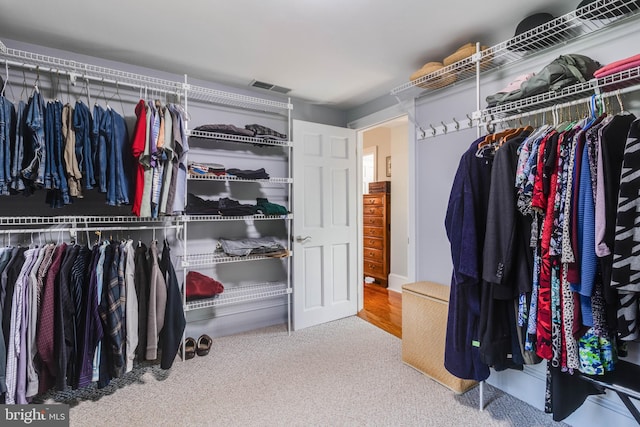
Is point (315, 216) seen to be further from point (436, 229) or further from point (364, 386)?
point (364, 386)

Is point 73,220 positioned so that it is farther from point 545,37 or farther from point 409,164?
point 545,37

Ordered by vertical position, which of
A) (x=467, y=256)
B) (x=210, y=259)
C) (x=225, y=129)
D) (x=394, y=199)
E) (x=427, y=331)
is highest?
(x=225, y=129)

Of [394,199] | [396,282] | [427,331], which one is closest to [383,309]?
[396,282]

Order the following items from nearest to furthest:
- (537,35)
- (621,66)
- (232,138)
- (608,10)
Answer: (621,66) < (608,10) < (537,35) < (232,138)

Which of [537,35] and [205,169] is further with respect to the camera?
[205,169]

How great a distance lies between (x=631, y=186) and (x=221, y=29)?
2203mm

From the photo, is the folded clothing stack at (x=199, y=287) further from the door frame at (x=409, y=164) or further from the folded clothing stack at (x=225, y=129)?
the door frame at (x=409, y=164)

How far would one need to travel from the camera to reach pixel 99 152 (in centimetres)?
197

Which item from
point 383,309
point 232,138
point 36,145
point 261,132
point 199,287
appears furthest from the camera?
point 383,309

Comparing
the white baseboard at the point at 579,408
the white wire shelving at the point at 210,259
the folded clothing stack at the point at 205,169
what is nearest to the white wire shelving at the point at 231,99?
the folded clothing stack at the point at 205,169

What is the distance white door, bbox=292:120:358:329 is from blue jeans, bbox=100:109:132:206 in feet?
4.58

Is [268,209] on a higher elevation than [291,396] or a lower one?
higher

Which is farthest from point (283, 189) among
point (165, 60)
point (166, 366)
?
point (166, 366)

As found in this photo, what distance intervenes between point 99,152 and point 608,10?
9.32 ft
